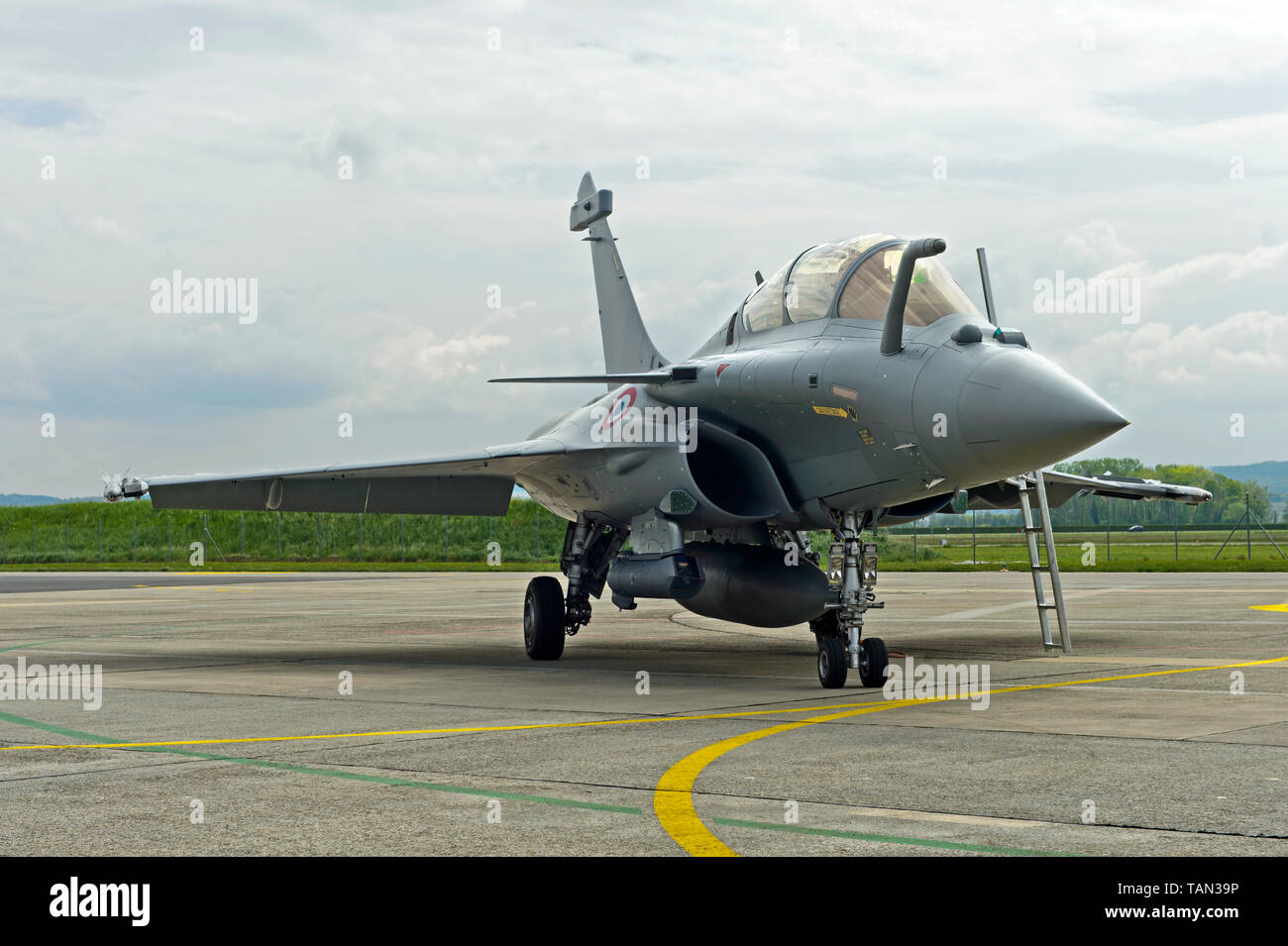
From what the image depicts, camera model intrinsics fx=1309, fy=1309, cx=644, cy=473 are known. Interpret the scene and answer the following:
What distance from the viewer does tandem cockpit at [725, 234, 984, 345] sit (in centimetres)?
1017

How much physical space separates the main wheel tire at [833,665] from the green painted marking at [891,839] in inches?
211

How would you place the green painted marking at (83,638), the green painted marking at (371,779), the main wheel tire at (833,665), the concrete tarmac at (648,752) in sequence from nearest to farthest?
the concrete tarmac at (648,752) < the green painted marking at (371,779) < the main wheel tire at (833,665) < the green painted marking at (83,638)

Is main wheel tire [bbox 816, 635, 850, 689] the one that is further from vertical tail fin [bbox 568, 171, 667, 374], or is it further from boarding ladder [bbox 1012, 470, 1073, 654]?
vertical tail fin [bbox 568, 171, 667, 374]

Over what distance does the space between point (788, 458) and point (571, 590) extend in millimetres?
4181

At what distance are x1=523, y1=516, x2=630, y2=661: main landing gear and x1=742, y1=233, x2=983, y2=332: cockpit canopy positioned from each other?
12.2 feet

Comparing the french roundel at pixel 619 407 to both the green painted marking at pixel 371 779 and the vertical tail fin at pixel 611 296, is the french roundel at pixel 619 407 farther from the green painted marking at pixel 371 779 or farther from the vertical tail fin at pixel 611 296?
the green painted marking at pixel 371 779

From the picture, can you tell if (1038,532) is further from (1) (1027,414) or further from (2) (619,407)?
(1) (1027,414)

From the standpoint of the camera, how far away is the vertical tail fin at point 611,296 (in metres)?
17.0

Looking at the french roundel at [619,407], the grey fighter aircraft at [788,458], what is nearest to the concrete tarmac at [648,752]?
the grey fighter aircraft at [788,458]

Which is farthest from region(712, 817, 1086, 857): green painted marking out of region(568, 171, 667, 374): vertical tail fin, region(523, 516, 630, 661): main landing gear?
region(568, 171, 667, 374): vertical tail fin

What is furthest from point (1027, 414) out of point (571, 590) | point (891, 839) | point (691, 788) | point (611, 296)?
point (611, 296)

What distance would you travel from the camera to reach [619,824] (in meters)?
5.32
